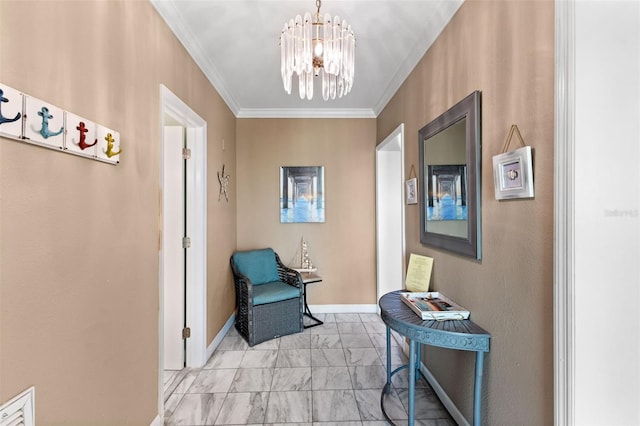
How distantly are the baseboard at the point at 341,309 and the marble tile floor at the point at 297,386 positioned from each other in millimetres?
680

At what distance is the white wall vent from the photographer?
858 millimetres

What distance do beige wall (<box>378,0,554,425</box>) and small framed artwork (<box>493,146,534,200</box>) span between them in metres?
0.03

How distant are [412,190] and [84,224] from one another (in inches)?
86.2

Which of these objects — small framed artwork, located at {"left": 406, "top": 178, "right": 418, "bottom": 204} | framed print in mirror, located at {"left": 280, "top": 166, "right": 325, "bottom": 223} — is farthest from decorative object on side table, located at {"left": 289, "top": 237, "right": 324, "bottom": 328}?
small framed artwork, located at {"left": 406, "top": 178, "right": 418, "bottom": 204}

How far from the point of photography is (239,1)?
1.77 m

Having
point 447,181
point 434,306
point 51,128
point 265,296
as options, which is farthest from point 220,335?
point 447,181

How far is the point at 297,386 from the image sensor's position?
2186mm

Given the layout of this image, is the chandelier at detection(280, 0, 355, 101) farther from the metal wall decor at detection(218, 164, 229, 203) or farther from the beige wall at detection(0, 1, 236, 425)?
the metal wall decor at detection(218, 164, 229, 203)

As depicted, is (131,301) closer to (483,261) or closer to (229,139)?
(483,261)

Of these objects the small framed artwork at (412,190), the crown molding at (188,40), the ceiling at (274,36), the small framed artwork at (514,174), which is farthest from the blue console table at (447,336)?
the crown molding at (188,40)

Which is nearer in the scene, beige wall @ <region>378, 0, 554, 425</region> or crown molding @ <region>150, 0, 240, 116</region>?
beige wall @ <region>378, 0, 554, 425</region>

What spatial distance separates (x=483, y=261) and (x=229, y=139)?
2.95m

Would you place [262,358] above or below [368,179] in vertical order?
below

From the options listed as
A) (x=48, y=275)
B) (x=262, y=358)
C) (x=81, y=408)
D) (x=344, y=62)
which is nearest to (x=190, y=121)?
(x=344, y=62)
